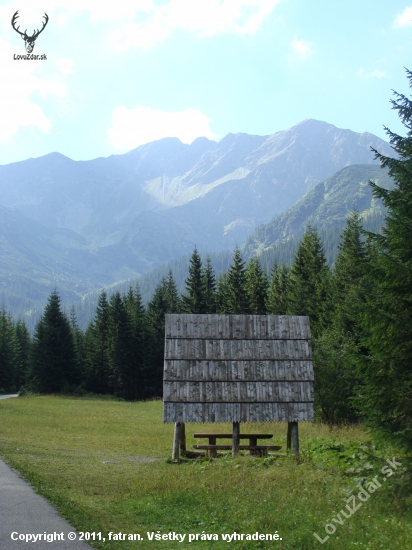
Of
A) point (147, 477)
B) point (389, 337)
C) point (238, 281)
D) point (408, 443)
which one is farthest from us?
point (238, 281)

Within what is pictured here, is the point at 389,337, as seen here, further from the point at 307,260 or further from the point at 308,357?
the point at 307,260

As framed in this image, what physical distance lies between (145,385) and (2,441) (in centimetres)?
5137

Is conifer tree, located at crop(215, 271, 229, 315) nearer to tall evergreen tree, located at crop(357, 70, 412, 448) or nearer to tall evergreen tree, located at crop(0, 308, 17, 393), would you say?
tall evergreen tree, located at crop(0, 308, 17, 393)

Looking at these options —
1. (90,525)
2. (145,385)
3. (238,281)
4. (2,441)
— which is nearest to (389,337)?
(90,525)

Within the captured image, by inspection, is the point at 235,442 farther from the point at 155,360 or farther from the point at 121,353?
the point at 121,353

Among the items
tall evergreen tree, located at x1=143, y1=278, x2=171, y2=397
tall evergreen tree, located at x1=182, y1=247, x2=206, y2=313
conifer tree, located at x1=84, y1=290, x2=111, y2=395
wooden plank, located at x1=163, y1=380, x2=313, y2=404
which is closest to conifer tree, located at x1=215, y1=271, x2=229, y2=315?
tall evergreen tree, located at x1=182, y1=247, x2=206, y2=313

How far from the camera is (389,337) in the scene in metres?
12.8

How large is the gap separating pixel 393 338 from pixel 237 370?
8.59 metres

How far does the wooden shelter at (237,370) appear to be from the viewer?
1980 cm

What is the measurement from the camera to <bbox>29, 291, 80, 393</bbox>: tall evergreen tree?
73.5 metres

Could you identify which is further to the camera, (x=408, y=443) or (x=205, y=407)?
(x=205, y=407)

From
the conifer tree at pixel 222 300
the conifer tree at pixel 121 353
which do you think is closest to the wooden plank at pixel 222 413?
the conifer tree at pixel 222 300

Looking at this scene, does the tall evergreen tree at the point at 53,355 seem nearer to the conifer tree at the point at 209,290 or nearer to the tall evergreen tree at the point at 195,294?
the tall evergreen tree at the point at 195,294

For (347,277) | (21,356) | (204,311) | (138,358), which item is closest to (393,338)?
(347,277)
